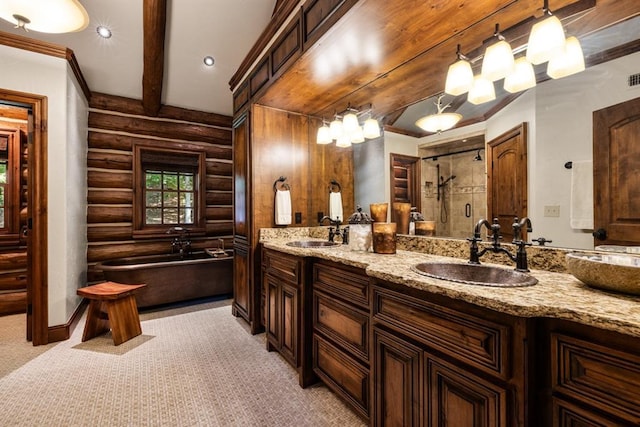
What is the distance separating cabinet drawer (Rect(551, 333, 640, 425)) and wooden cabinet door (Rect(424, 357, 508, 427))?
185mm

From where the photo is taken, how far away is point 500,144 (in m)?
1.64

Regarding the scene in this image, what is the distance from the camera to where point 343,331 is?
1.74 metres

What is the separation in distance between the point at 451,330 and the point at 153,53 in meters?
3.96

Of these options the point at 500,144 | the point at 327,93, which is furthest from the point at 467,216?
the point at 327,93

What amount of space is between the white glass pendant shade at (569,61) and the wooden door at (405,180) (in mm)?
855

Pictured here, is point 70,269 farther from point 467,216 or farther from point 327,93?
point 467,216

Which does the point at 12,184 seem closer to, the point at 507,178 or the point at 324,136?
the point at 324,136

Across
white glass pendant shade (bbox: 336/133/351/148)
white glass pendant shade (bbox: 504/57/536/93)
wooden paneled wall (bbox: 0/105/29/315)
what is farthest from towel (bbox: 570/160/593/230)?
wooden paneled wall (bbox: 0/105/29/315)

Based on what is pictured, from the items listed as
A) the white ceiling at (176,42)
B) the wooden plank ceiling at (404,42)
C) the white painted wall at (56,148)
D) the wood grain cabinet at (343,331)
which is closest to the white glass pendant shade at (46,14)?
the white painted wall at (56,148)

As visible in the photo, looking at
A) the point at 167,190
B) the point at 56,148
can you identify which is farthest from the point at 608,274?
the point at 167,190

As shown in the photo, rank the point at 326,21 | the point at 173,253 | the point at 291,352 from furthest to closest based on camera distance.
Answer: the point at 173,253 → the point at 291,352 → the point at 326,21

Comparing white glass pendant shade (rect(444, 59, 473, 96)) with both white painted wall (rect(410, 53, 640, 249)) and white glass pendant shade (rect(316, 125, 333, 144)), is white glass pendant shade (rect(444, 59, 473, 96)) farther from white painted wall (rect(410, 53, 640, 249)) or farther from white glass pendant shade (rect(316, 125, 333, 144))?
white glass pendant shade (rect(316, 125, 333, 144))

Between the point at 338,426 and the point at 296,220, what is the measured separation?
192 centimetres

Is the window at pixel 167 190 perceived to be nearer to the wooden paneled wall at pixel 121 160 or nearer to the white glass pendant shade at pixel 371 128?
the wooden paneled wall at pixel 121 160
